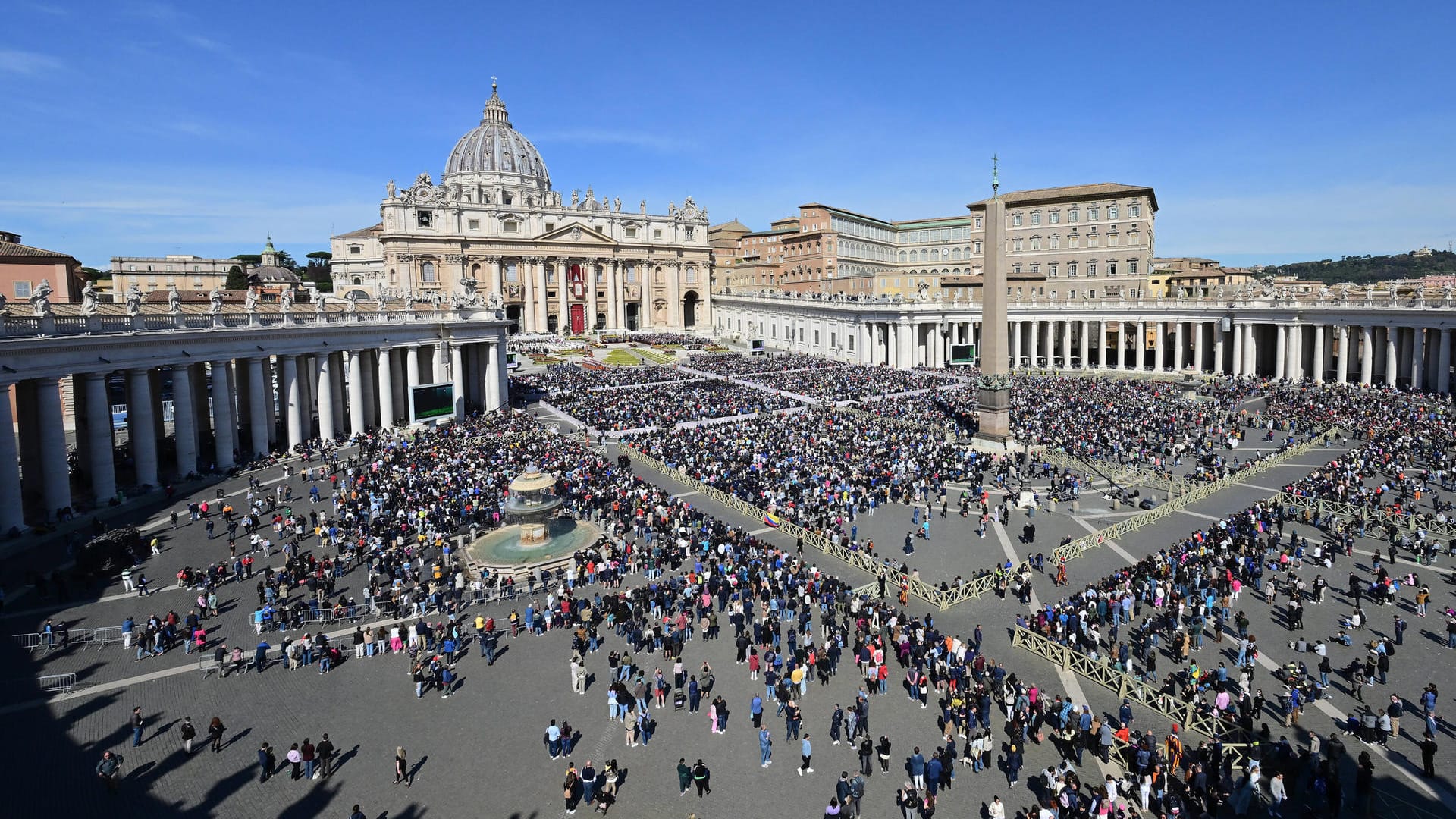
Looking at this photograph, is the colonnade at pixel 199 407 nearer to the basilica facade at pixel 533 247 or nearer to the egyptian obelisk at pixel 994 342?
the egyptian obelisk at pixel 994 342

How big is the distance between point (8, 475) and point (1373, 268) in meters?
207

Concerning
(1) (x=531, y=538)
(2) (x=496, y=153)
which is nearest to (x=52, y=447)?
(1) (x=531, y=538)

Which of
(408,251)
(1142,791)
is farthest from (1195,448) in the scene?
(408,251)

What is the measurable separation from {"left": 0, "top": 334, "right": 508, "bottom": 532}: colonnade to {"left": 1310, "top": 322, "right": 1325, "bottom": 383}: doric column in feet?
188

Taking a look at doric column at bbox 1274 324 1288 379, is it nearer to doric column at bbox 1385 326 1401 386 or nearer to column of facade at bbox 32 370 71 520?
doric column at bbox 1385 326 1401 386

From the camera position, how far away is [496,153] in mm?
121312

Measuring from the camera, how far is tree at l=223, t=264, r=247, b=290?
9679 centimetres

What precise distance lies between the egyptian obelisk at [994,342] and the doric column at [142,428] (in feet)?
119

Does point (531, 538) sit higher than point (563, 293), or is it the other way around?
point (563, 293)

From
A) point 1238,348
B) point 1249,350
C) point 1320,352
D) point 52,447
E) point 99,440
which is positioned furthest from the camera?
point 1238,348

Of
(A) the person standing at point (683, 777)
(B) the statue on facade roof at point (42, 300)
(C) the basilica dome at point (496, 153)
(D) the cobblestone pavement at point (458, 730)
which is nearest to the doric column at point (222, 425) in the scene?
(B) the statue on facade roof at point (42, 300)

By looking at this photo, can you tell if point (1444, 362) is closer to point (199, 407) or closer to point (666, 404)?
point (666, 404)

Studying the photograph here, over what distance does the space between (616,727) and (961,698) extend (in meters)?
6.57

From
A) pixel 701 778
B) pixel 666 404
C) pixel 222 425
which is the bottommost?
pixel 701 778
